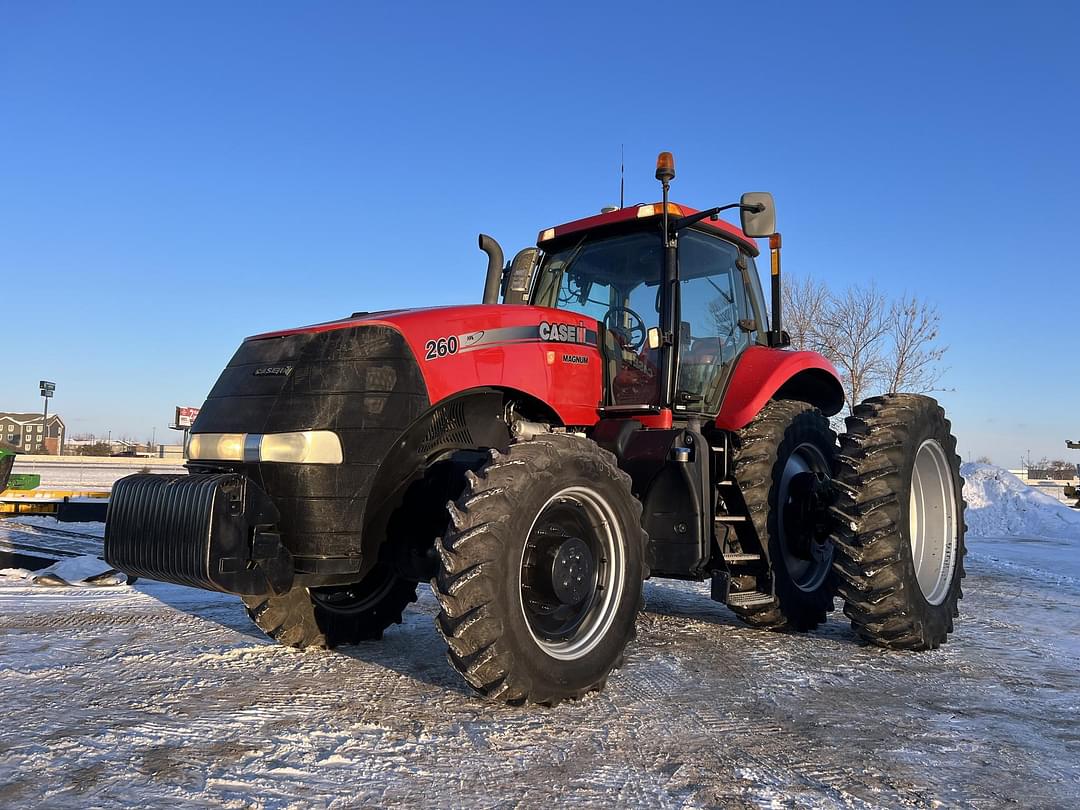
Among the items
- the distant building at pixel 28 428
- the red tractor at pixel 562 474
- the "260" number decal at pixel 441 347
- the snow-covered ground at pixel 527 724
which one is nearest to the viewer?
the snow-covered ground at pixel 527 724

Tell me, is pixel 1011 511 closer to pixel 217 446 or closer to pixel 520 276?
pixel 520 276

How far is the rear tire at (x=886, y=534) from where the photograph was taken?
16.3 ft

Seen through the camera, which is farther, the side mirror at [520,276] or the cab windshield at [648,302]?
the side mirror at [520,276]

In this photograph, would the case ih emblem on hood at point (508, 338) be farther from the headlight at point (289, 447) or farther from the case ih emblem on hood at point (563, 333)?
the headlight at point (289, 447)

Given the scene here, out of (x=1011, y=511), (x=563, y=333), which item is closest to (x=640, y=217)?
(x=563, y=333)

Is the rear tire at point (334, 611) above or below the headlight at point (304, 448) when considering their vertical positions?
below

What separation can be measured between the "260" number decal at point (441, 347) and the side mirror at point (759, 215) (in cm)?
195

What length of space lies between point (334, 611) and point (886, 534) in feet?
10.7

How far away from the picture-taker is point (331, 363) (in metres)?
3.92

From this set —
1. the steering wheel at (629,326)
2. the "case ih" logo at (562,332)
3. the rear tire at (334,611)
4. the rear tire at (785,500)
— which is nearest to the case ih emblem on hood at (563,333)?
the "case ih" logo at (562,332)

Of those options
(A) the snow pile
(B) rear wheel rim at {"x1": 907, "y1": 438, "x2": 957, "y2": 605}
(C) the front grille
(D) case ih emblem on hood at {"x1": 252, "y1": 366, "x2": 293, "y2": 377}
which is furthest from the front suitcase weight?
(A) the snow pile

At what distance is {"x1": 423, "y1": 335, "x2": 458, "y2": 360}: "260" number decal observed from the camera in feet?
13.1

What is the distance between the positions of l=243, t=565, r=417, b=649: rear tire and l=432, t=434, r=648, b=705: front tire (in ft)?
4.40

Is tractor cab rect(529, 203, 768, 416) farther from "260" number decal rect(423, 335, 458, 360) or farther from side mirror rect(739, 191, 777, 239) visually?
"260" number decal rect(423, 335, 458, 360)
